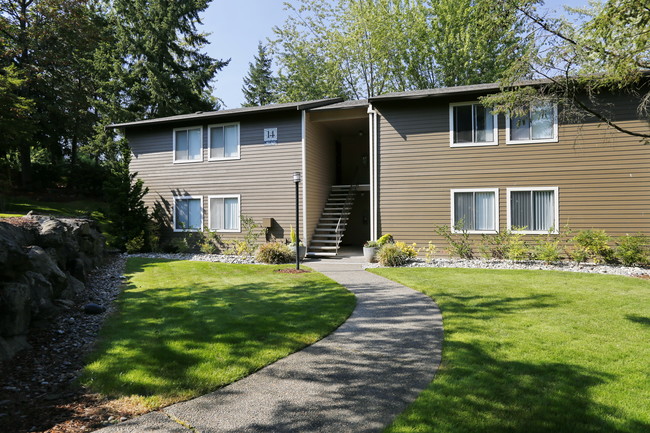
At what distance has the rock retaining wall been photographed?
455 centimetres

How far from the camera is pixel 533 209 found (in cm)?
1184

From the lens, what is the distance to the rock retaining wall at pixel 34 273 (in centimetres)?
455

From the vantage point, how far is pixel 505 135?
Answer: 12.1 m

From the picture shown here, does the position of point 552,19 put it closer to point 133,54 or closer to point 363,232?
point 363,232

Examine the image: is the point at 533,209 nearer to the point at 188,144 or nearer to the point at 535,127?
the point at 535,127

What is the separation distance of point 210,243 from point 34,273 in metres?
9.73

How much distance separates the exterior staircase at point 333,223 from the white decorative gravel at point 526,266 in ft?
8.66

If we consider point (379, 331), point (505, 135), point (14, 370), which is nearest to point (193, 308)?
point (14, 370)

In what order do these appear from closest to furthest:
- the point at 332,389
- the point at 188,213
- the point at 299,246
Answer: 1. the point at 332,389
2. the point at 299,246
3. the point at 188,213

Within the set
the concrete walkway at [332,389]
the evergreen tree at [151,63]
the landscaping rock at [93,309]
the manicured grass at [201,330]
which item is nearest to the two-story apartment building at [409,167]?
the manicured grass at [201,330]

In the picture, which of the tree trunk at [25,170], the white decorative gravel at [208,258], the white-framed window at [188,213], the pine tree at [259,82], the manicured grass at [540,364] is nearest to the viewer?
A: the manicured grass at [540,364]

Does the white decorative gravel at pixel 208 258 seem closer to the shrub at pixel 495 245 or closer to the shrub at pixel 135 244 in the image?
the shrub at pixel 135 244

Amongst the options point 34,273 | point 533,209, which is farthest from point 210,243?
point 533,209

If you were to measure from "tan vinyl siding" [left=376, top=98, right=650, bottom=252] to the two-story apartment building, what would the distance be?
0.10 ft
